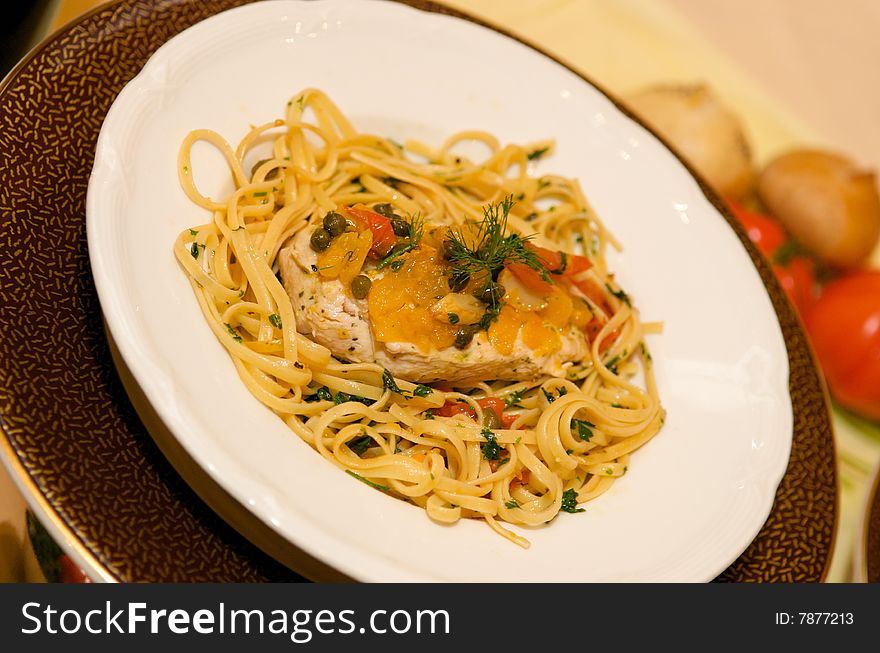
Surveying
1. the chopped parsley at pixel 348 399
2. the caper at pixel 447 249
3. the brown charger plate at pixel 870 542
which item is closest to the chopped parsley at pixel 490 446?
the chopped parsley at pixel 348 399

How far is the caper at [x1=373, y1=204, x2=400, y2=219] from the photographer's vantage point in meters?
3.76

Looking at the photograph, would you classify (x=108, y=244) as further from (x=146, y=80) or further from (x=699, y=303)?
(x=699, y=303)

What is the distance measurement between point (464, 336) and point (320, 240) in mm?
737

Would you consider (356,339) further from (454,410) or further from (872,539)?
(872,539)

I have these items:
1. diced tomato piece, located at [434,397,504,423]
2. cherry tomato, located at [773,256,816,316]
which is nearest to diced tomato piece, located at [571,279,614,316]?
diced tomato piece, located at [434,397,504,423]

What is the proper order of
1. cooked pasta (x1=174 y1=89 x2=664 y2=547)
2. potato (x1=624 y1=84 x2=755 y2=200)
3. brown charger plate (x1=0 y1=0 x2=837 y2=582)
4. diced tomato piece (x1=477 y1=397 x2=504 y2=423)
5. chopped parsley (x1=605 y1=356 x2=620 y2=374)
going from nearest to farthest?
brown charger plate (x1=0 y1=0 x2=837 y2=582)
cooked pasta (x1=174 y1=89 x2=664 y2=547)
diced tomato piece (x1=477 y1=397 x2=504 y2=423)
chopped parsley (x1=605 y1=356 x2=620 y2=374)
potato (x1=624 y1=84 x2=755 y2=200)

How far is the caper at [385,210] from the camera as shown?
376 cm

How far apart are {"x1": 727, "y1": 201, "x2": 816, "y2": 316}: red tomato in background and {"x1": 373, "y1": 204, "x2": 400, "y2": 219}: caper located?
3.13 metres

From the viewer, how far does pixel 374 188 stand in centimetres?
404

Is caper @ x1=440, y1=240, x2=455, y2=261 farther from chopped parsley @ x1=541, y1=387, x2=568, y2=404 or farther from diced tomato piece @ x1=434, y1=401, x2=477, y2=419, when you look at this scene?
chopped parsley @ x1=541, y1=387, x2=568, y2=404

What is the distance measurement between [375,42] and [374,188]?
74cm

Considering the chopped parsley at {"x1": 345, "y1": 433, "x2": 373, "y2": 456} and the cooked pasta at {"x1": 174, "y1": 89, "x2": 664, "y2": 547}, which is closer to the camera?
the cooked pasta at {"x1": 174, "y1": 89, "x2": 664, "y2": 547}

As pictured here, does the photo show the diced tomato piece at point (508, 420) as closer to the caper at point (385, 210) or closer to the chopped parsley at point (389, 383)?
the chopped parsley at point (389, 383)

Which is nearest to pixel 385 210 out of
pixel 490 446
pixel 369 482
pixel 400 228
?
pixel 400 228
